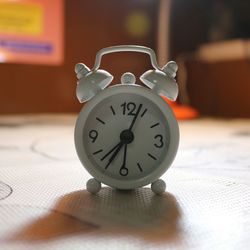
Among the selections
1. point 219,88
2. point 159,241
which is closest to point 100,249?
point 159,241

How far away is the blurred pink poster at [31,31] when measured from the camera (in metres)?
1.99

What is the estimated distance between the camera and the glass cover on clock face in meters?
0.56

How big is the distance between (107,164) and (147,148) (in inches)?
2.6

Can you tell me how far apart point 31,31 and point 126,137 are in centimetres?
167

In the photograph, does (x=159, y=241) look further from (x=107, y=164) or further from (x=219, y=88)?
(x=219, y=88)

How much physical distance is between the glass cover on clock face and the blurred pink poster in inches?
62.8

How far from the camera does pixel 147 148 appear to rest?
22.1 inches

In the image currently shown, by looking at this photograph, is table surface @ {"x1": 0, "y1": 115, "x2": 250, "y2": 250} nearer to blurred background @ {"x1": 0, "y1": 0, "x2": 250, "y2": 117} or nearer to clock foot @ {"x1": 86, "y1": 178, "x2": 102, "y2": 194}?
clock foot @ {"x1": 86, "y1": 178, "x2": 102, "y2": 194}

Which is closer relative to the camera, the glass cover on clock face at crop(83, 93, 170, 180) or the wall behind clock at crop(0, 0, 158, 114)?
the glass cover on clock face at crop(83, 93, 170, 180)

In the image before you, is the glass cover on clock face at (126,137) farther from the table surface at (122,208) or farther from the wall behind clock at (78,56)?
the wall behind clock at (78,56)

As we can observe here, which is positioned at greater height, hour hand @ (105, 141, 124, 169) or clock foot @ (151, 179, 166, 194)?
hour hand @ (105, 141, 124, 169)

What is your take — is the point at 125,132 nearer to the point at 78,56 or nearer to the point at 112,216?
the point at 112,216

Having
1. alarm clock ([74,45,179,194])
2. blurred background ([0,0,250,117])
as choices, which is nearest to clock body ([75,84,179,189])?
alarm clock ([74,45,179,194])

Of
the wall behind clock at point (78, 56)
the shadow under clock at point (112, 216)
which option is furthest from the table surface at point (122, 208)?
the wall behind clock at point (78, 56)
